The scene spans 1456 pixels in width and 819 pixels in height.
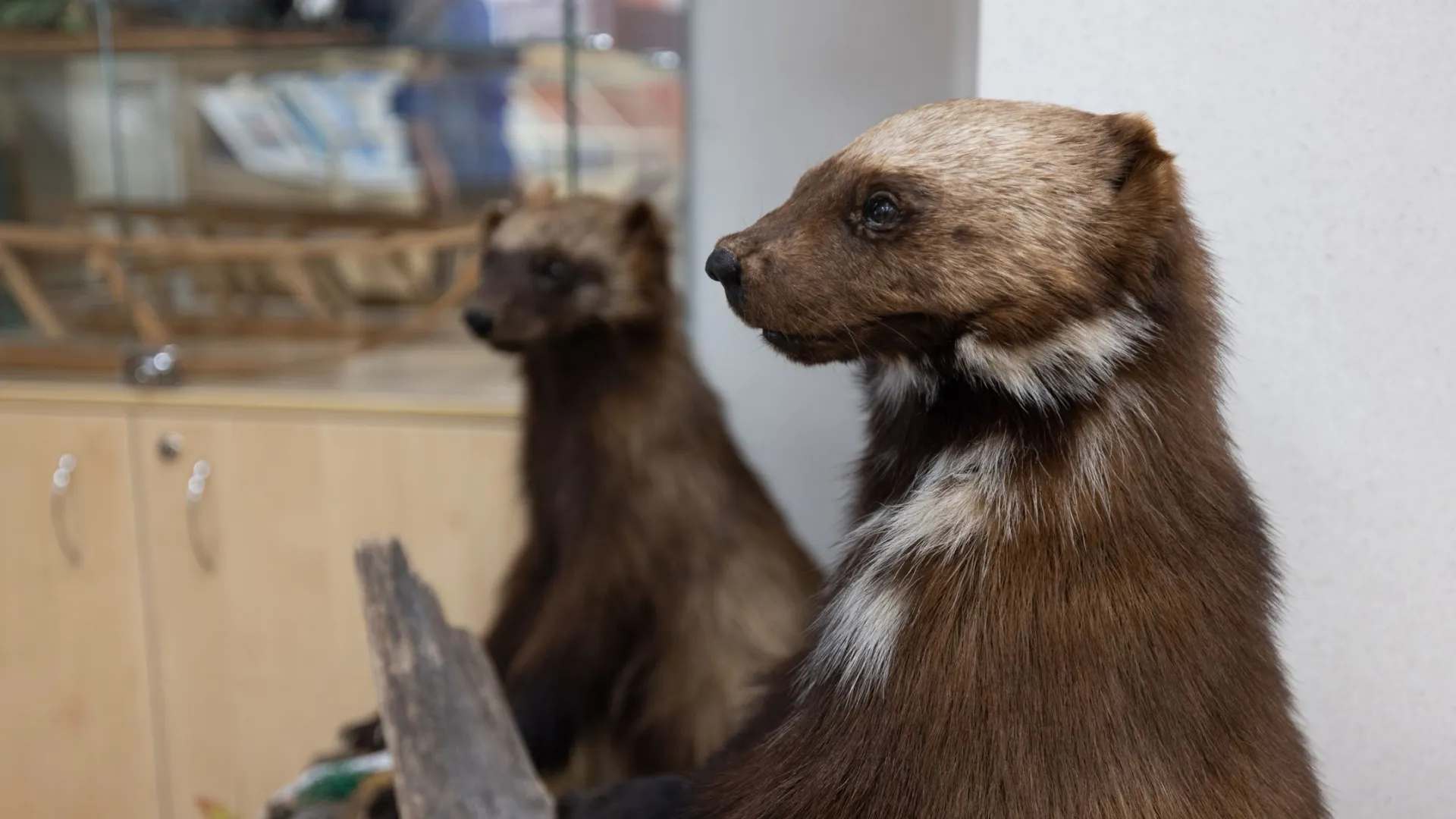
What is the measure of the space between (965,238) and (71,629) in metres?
1.91

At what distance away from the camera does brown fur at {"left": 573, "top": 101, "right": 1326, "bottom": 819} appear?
769 mm

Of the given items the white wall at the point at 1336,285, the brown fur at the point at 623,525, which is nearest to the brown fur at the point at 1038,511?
the white wall at the point at 1336,285

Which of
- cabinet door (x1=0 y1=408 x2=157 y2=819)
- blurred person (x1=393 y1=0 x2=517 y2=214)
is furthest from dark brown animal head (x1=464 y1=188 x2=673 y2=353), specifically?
cabinet door (x1=0 y1=408 x2=157 y2=819)

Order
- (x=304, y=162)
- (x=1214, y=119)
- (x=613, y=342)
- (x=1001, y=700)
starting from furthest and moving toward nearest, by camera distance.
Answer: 1. (x=304, y=162)
2. (x=613, y=342)
3. (x=1214, y=119)
4. (x=1001, y=700)

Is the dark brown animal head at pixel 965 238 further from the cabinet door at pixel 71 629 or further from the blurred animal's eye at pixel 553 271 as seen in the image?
the cabinet door at pixel 71 629

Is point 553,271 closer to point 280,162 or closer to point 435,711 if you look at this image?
point 435,711

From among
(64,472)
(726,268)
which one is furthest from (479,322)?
(64,472)

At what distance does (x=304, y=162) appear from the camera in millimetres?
2256

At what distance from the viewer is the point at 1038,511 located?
79 centimetres

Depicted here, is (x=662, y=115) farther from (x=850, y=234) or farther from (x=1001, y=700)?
(x=1001, y=700)

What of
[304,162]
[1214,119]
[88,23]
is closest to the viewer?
[1214,119]

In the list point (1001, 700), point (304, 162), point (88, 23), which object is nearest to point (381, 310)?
point (304, 162)

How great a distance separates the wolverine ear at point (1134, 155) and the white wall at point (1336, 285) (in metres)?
0.38

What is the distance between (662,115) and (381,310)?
71cm
